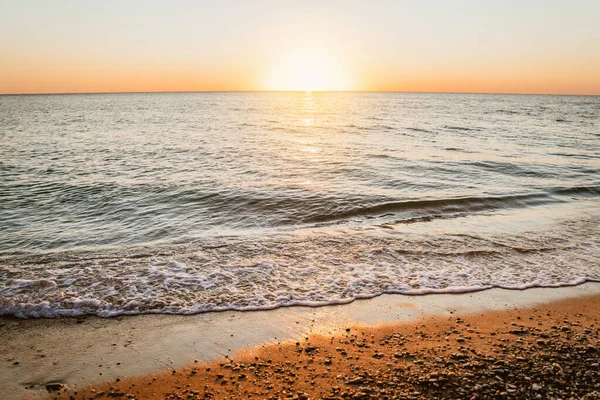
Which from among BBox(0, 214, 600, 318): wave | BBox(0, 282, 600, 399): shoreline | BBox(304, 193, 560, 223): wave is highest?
BBox(304, 193, 560, 223): wave

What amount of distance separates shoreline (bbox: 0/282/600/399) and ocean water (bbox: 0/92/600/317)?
0.34 m

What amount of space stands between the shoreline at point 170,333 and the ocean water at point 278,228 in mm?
336

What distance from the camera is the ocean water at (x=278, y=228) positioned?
7387mm

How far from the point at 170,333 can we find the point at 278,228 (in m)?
5.92

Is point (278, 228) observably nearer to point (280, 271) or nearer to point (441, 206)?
point (280, 271)

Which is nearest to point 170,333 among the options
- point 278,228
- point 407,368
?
point 407,368

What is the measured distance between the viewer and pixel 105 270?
8.20 m

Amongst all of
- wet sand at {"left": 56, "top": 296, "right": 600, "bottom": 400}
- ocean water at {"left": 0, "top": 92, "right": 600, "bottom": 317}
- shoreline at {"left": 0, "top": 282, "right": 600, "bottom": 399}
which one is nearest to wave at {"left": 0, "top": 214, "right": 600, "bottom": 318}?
ocean water at {"left": 0, "top": 92, "right": 600, "bottom": 317}

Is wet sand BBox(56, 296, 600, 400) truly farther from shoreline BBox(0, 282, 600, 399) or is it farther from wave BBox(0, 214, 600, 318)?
wave BBox(0, 214, 600, 318)

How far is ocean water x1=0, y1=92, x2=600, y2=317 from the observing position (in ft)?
24.2

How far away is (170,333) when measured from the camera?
580 centimetres

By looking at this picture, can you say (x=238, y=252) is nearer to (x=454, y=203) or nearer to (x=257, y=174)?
(x=454, y=203)

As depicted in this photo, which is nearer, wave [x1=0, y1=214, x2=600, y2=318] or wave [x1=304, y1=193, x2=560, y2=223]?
wave [x1=0, y1=214, x2=600, y2=318]

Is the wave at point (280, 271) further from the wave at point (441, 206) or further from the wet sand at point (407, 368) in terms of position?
the wave at point (441, 206)
